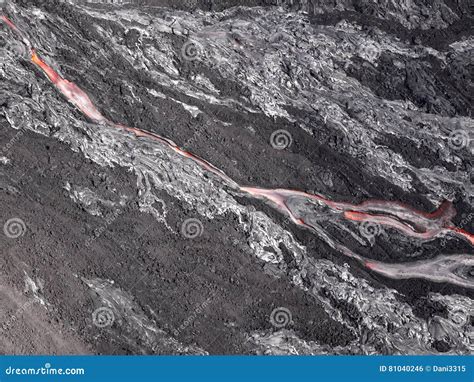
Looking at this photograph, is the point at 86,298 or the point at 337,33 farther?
the point at 337,33

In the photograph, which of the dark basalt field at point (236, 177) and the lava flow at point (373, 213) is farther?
the lava flow at point (373, 213)

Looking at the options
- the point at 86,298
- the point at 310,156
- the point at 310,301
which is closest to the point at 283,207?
the point at 310,156

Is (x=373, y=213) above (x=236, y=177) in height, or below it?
below

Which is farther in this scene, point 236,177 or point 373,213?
point 373,213

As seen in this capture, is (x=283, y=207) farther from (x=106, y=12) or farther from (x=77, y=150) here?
(x=106, y=12)

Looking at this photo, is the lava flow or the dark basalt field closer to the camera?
the dark basalt field
